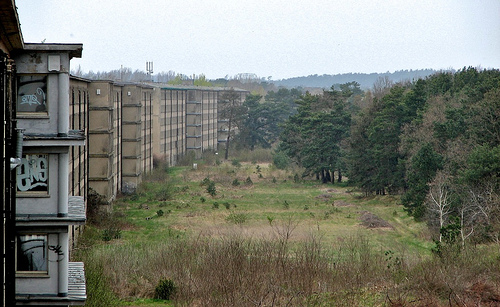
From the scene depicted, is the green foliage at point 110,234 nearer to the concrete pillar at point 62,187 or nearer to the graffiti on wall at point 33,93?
the concrete pillar at point 62,187

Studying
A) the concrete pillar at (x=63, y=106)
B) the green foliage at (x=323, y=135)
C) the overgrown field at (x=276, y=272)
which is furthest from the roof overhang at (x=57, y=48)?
the green foliage at (x=323, y=135)

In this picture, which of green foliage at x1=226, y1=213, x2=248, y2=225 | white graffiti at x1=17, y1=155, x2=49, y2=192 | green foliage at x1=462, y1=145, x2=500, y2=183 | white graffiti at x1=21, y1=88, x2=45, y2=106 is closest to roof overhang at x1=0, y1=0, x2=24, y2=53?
white graffiti at x1=21, y1=88, x2=45, y2=106

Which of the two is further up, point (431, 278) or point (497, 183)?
point (497, 183)

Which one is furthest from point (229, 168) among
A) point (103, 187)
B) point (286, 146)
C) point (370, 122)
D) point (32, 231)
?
point (32, 231)

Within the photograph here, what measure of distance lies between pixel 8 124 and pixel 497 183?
81.5 feet

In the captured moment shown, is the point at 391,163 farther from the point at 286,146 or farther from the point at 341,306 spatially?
the point at 341,306

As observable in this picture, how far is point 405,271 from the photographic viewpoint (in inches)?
768

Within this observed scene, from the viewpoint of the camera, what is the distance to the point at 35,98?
11844mm

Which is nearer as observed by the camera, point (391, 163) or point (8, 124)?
point (8, 124)

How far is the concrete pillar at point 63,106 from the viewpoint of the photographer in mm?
11836

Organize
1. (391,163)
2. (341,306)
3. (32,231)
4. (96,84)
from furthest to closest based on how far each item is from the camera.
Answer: (391,163)
(96,84)
(341,306)
(32,231)

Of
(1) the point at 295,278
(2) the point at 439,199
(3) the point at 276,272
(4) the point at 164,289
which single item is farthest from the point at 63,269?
(2) the point at 439,199

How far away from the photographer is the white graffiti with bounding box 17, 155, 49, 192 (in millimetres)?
11914

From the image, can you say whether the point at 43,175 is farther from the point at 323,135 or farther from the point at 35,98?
the point at 323,135
